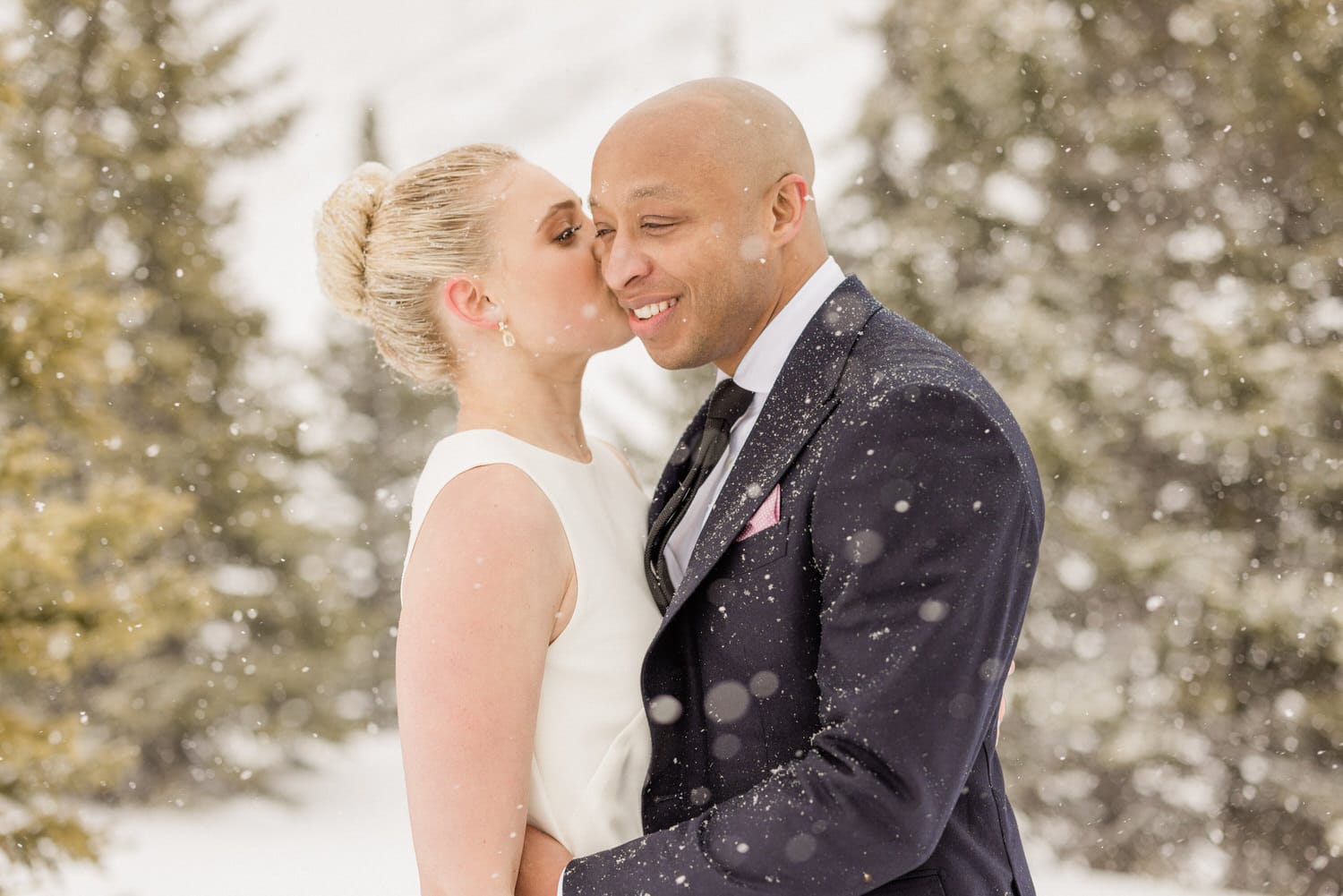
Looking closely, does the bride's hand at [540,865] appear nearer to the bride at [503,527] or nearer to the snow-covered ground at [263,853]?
the bride at [503,527]

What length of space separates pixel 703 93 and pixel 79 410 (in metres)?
4.32

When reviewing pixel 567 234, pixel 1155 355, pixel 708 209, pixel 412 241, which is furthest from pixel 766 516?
pixel 1155 355

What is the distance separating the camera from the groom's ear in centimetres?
204

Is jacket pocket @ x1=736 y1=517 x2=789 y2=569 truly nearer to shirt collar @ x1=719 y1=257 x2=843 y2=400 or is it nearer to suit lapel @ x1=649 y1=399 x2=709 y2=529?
shirt collar @ x1=719 y1=257 x2=843 y2=400

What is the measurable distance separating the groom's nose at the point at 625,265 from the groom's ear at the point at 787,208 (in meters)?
0.24

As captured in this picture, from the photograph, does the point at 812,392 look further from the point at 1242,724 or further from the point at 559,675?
the point at 1242,724

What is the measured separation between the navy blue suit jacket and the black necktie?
25 cm

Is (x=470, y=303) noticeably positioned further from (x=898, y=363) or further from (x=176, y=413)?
(x=176, y=413)

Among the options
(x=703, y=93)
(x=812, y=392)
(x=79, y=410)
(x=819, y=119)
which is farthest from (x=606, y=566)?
(x=819, y=119)

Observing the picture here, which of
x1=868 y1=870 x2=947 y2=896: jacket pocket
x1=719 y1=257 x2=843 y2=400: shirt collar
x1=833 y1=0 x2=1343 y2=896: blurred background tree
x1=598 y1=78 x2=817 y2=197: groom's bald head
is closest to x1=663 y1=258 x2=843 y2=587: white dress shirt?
x1=719 y1=257 x2=843 y2=400: shirt collar

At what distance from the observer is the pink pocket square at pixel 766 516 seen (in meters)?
1.75

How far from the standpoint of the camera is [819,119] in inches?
692

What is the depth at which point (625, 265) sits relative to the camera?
2080 mm

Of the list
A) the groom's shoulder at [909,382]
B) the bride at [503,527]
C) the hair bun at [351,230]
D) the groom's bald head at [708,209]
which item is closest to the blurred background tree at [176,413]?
the hair bun at [351,230]
